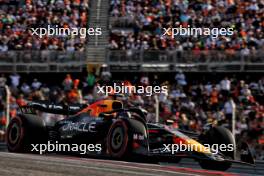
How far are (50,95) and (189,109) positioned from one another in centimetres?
436

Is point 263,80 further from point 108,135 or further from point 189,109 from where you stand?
point 108,135

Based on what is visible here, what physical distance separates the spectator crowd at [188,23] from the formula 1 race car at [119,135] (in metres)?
11.1

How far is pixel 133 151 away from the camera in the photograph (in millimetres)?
10766

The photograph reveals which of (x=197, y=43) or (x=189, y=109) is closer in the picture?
(x=189, y=109)

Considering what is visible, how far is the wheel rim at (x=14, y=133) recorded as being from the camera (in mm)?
12672

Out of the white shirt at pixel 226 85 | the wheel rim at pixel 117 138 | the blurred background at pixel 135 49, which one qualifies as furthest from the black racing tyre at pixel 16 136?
the white shirt at pixel 226 85

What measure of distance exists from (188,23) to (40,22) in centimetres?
552

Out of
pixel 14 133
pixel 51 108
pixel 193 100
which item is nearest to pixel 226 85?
pixel 193 100

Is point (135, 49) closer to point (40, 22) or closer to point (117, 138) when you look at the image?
point (40, 22)

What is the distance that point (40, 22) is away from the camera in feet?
85.6

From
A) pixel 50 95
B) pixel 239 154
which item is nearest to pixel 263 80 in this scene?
pixel 50 95

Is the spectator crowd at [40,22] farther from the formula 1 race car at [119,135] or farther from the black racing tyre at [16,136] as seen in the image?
the black racing tyre at [16,136]

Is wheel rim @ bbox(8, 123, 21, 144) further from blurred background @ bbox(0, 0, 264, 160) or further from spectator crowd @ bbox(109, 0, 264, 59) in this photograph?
spectator crowd @ bbox(109, 0, 264, 59)

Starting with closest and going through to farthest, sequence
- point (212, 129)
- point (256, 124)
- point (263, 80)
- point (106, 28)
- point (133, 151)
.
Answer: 1. point (133, 151)
2. point (212, 129)
3. point (256, 124)
4. point (263, 80)
5. point (106, 28)
